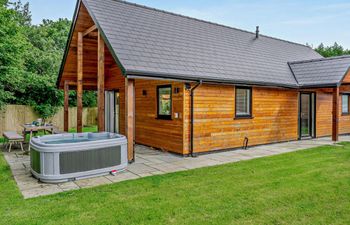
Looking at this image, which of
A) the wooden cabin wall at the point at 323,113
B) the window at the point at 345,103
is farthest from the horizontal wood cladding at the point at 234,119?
the window at the point at 345,103

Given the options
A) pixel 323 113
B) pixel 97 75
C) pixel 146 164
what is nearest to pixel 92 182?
pixel 146 164

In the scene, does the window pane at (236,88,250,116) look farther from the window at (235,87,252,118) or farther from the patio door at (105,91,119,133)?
the patio door at (105,91,119,133)

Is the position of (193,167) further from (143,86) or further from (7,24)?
(7,24)

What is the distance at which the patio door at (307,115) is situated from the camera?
10914mm

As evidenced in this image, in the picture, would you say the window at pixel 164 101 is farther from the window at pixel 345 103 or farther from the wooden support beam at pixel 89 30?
the window at pixel 345 103

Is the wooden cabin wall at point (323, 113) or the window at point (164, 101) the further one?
the wooden cabin wall at point (323, 113)

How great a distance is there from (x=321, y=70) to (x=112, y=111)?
8712 mm

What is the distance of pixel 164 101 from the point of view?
8.34m

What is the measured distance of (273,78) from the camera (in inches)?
387

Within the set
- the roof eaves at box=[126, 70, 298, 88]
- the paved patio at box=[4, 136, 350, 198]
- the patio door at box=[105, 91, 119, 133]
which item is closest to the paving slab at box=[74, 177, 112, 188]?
the paved patio at box=[4, 136, 350, 198]

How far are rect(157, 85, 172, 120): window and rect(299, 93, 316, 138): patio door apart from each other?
5.95 m

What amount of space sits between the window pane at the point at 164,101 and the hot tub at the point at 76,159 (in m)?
2.53

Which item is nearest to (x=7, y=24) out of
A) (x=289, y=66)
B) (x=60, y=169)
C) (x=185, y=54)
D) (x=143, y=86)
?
(x=143, y=86)

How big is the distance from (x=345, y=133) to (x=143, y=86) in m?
9.83
